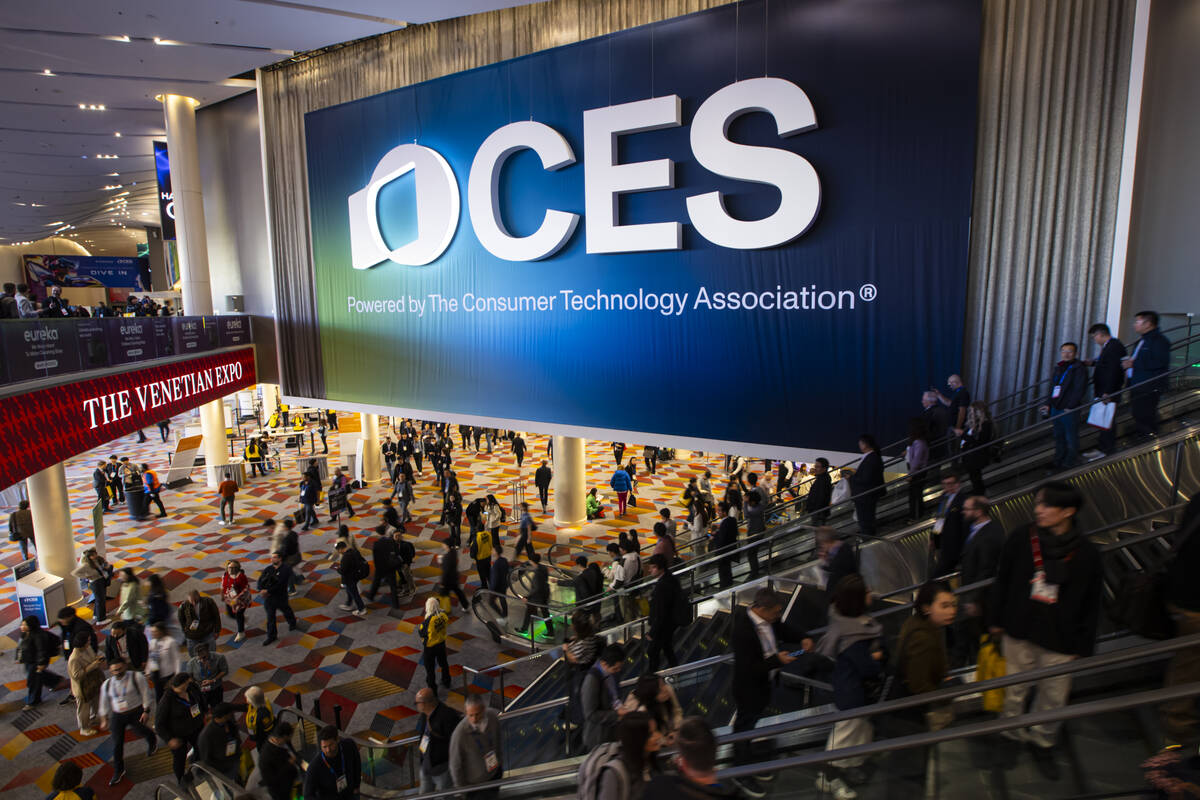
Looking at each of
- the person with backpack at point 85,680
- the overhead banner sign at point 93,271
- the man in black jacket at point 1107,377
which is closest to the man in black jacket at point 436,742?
the person with backpack at point 85,680

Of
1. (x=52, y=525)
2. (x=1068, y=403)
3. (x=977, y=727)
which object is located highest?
(x=1068, y=403)

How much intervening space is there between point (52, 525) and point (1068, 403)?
1426 cm

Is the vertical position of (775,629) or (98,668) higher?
(775,629)

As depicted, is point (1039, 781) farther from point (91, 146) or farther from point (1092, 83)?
point (91, 146)

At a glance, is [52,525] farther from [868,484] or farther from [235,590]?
[868,484]

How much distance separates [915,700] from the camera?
221 centimetres

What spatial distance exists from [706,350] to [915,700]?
292 inches

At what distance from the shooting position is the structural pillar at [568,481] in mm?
13953

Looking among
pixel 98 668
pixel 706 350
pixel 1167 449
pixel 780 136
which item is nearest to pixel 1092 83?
pixel 780 136

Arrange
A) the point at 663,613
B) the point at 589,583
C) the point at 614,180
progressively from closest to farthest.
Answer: the point at 663,613
the point at 589,583
the point at 614,180

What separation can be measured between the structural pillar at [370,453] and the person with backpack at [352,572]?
810 cm

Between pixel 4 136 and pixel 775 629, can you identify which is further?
pixel 4 136

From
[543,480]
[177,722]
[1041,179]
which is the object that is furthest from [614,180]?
[177,722]

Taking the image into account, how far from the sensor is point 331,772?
448cm
